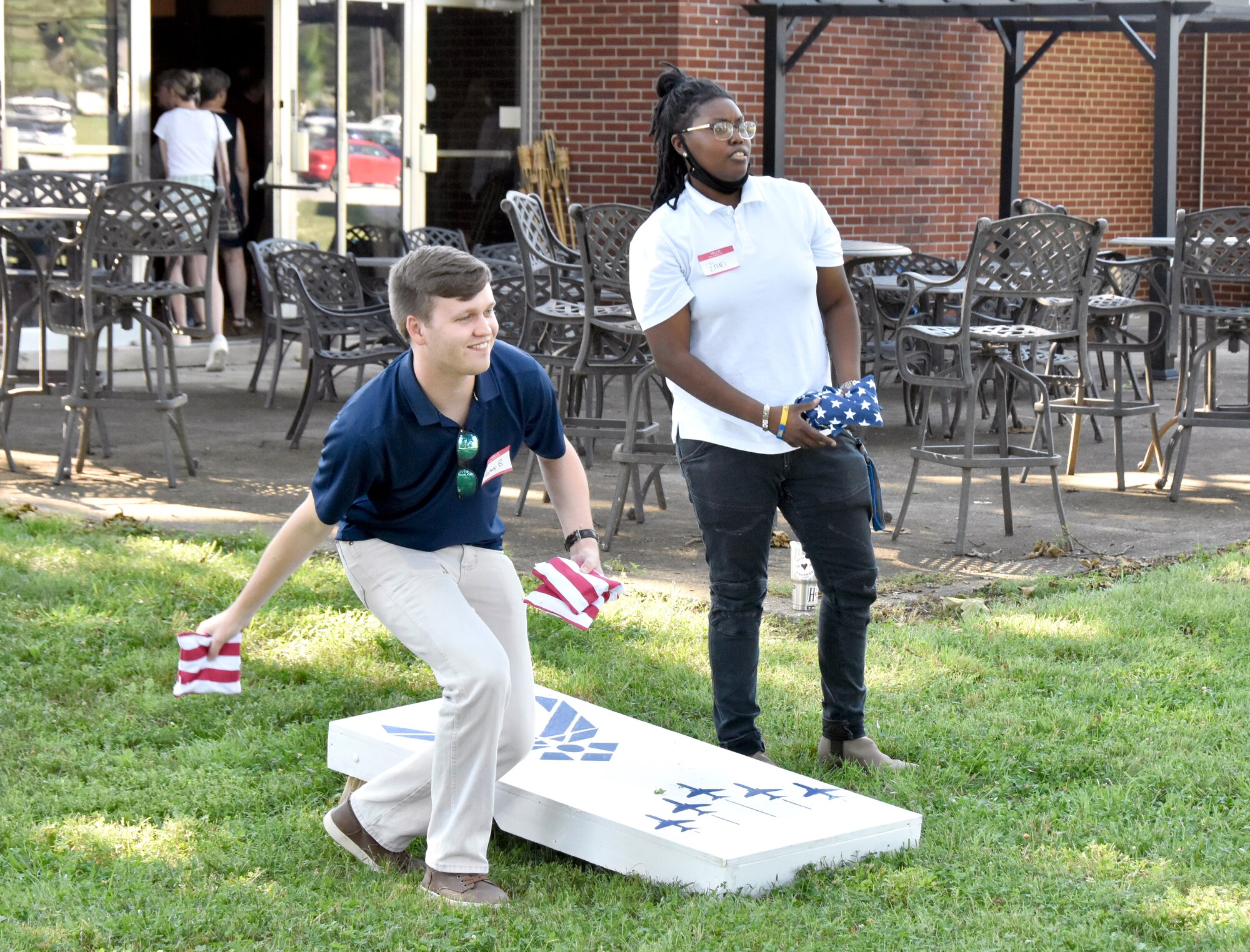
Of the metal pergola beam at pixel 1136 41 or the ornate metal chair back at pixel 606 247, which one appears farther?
the metal pergola beam at pixel 1136 41

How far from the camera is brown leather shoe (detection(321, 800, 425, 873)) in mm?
3678

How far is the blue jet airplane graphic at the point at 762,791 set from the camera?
379 cm

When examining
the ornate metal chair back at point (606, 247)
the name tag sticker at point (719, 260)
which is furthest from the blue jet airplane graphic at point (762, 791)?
the ornate metal chair back at point (606, 247)

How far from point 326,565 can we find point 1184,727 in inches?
128

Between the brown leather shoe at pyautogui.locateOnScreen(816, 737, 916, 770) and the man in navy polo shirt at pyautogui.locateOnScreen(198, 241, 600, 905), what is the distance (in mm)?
1002

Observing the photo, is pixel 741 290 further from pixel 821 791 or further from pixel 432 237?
pixel 432 237

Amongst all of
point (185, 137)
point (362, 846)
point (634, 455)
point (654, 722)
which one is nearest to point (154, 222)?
point (634, 455)

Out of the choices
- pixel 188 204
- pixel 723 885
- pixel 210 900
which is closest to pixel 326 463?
pixel 210 900

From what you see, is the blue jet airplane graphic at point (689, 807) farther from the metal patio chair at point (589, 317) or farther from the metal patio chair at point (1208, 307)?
the metal patio chair at point (1208, 307)

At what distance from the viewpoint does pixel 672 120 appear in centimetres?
398

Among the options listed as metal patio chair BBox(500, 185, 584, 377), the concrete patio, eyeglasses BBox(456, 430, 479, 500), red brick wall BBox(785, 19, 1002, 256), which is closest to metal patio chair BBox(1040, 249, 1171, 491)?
the concrete patio

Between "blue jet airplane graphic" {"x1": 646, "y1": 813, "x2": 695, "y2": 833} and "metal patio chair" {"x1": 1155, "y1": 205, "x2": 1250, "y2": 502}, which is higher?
"metal patio chair" {"x1": 1155, "y1": 205, "x2": 1250, "y2": 502}

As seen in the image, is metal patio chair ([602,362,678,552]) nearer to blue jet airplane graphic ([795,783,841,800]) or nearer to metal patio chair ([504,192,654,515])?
metal patio chair ([504,192,654,515])

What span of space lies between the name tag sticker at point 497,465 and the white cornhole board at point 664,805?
2.43 feet
